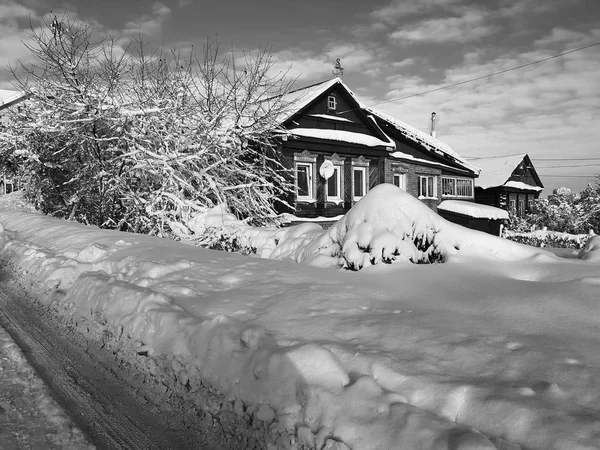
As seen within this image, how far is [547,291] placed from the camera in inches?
148

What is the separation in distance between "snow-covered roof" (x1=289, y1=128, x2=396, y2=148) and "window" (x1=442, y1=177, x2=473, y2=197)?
845 cm

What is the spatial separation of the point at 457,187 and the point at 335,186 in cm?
1259

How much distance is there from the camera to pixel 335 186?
59.5 ft

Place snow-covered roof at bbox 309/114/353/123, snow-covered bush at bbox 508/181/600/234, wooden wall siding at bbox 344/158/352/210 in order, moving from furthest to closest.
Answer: snow-covered bush at bbox 508/181/600/234
wooden wall siding at bbox 344/158/352/210
snow-covered roof at bbox 309/114/353/123

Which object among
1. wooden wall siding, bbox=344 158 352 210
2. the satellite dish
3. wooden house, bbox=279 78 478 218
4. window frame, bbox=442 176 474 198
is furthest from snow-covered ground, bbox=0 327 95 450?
window frame, bbox=442 176 474 198

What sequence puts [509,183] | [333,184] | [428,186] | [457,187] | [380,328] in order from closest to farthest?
[380,328] < [333,184] < [428,186] < [457,187] < [509,183]

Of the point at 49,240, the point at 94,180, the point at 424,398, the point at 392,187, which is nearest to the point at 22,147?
the point at 94,180

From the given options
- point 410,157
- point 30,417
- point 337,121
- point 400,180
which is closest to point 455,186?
point 410,157

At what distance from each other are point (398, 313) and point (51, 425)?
8.72 ft

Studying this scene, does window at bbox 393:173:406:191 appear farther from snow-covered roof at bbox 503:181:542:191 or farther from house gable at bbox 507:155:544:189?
house gable at bbox 507:155:544:189

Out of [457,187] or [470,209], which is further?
[457,187]

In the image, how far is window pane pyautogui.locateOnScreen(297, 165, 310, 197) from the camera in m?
17.1

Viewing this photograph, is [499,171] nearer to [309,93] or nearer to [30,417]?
[309,93]

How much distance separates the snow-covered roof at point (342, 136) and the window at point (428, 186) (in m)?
5.20
